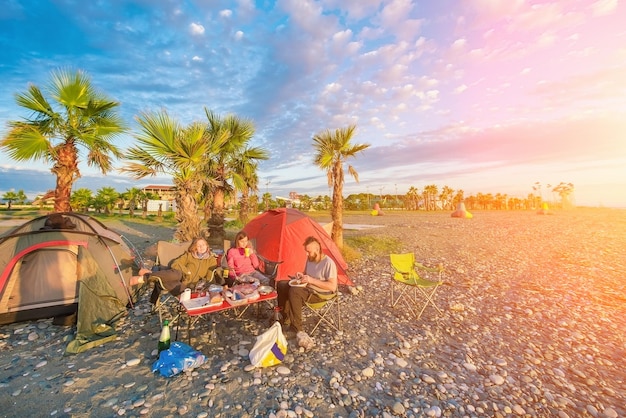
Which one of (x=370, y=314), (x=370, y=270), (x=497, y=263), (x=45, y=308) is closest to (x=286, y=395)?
(x=370, y=314)

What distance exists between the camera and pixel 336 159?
12211 mm

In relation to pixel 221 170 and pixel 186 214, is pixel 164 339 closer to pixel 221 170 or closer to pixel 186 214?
pixel 186 214

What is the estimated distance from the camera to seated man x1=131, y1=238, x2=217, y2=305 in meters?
5.38

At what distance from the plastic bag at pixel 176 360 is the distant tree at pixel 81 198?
130ft

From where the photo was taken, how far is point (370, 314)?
243 inches

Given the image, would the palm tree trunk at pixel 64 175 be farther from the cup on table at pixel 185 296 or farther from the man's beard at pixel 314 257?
the man's beard at pixel 314 257

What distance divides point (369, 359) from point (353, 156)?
8.90m

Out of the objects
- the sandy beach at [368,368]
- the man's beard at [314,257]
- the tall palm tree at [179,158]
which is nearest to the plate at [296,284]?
the man's beard at [314,257]

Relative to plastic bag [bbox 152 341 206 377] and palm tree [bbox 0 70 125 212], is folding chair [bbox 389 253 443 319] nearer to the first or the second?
plastic bag [bbox 152 341 206 377]

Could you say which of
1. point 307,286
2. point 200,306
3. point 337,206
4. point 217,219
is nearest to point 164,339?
point 200,306

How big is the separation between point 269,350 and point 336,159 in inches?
359

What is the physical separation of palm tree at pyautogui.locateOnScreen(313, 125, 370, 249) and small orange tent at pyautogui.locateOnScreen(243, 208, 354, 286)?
362cm

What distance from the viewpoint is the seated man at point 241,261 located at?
632cm

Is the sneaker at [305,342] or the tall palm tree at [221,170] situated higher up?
the tall palm tree at [221,170]
